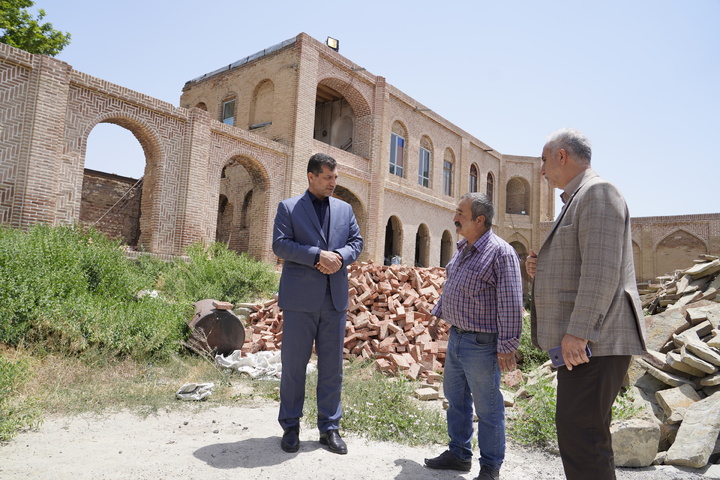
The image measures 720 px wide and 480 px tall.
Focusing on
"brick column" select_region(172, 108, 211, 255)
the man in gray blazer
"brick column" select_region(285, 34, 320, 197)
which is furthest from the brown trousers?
A: "brick column" select_region(285, 34, 320, 197)

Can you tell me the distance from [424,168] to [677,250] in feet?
43.1

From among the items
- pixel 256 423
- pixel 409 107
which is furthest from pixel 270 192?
pixel 256 423

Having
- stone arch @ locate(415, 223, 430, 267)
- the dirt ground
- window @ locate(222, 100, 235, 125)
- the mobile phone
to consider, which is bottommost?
the dirt ground

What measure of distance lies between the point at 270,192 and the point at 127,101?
15.8 ft

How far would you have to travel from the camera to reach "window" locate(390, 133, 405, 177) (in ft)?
63.1

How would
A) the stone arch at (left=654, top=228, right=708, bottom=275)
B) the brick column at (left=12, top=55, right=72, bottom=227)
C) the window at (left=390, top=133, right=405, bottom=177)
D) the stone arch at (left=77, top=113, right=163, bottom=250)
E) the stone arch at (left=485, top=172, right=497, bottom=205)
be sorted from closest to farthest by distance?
the brick column at (left=12, top=55, right=72, bottom=227), the stone arch at (left=77, top=113, right=163, bottom=250), the window at (left=390, top=133, right=405, bottom=177), the stone arch at (left=654, top=228, right=708, bottom=275), the stone arch at (left=485, top=172, right=497, bottom=205)

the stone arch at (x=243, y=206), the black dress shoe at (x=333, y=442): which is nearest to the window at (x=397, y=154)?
the stone arch at (x=243, y=206)

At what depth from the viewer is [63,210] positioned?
412 inches

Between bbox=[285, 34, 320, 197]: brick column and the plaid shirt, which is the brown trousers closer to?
the plaid shirt

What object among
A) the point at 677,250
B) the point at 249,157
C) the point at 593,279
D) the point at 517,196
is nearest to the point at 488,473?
the point at 593,279

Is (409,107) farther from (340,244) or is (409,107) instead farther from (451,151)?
(340,244)

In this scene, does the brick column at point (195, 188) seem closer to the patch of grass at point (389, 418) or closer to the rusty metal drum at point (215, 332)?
the rusty metal drum at point (215, 332)

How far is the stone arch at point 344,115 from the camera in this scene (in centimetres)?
1769

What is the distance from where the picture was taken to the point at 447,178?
74.7ft
